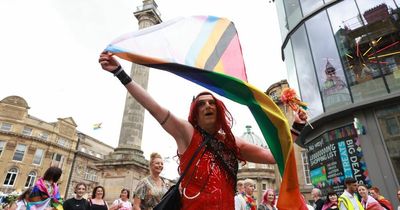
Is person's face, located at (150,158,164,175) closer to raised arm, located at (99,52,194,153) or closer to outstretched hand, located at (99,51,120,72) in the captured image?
raised arm, located at (99,52,194,153)

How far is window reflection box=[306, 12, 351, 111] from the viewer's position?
1390cm

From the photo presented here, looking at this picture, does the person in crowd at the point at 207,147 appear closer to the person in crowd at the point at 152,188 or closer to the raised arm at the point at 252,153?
the raised arm at the point at 252,153

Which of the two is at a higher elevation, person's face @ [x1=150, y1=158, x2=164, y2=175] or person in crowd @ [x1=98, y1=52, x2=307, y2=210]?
person's face @ [x1=150, y1=158, x2=164, y2=175]

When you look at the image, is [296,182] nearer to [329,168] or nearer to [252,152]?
[252,152]

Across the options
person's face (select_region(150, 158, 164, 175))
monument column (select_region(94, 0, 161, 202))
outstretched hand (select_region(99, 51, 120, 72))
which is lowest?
person's face (select_region(150, 158, 164, 175))

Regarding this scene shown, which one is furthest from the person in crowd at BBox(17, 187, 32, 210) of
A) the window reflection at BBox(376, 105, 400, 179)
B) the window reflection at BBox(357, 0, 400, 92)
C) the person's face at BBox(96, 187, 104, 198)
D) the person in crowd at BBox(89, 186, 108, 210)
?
the window reflection at BBox(357, 0, 400, 92)

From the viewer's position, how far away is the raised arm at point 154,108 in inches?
67.7

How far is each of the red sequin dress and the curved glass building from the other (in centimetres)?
1210

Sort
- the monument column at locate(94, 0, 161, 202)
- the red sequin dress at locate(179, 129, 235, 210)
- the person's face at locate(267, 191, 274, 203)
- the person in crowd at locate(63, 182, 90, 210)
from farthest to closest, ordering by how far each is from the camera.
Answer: the monument column at locate(94, 0, 161, 202)
the person's face at locate(267, 191, 274, 203)
the person in crowd at locate(63, 182, 90, 210)
the red sequin dress at locate(179, 129, 235, 210)

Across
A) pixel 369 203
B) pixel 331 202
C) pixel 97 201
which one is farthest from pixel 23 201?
pixel 369 203

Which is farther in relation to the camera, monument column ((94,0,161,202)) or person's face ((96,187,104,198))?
monument column ((94,0,161,202))

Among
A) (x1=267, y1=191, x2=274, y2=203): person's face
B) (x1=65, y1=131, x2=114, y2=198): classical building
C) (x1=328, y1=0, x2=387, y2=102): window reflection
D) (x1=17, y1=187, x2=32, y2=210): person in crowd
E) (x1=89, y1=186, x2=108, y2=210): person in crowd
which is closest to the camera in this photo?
(x1=17, y1=187, x2=32, y2=210): person in crowd

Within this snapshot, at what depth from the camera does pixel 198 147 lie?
1.80 metres

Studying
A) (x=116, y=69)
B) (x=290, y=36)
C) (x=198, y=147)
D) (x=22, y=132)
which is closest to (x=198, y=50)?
(x=116, y=69)
